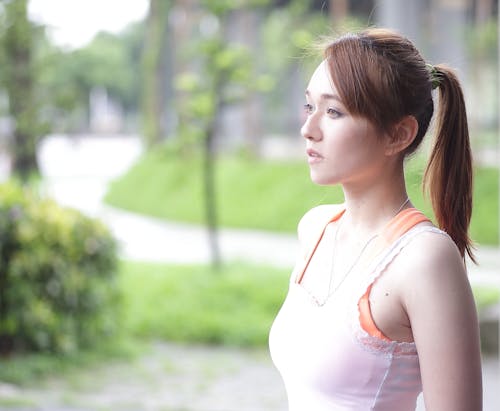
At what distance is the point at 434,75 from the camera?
1138 millimetres

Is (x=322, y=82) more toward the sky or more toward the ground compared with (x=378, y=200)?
more toward the sky

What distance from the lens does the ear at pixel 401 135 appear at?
43.1 inches

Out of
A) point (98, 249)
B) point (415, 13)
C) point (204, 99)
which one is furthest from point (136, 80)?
point (98, 249)

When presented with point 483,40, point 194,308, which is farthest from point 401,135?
point 483,40

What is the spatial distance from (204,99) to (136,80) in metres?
10.2

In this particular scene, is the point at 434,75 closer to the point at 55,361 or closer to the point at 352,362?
the point at 352,362

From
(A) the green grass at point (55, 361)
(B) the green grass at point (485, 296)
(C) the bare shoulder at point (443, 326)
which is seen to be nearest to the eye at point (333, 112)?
(C) the bare shoulder at point (443, 326)

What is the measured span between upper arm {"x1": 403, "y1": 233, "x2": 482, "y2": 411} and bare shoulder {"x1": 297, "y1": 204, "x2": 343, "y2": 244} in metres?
0.29

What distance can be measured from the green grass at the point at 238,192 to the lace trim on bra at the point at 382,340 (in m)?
6.75

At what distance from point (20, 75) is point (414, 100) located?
5.89 metres

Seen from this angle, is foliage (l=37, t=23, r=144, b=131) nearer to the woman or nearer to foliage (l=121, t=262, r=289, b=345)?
foliage (l=121, t=262, r=289, b=345)

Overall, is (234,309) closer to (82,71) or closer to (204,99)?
(204,99)

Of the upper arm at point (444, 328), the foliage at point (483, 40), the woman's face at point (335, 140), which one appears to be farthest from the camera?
the foliage at point (483, 40)

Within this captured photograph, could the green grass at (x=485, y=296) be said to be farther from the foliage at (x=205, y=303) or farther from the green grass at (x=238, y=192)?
the green grass at (x=238, y=192)
